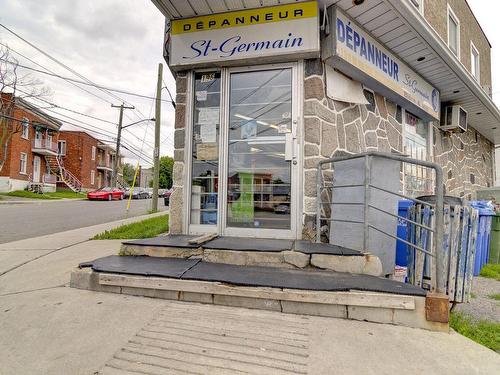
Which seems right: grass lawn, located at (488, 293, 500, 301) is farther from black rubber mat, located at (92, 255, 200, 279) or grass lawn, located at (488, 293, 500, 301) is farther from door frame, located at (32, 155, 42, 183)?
door frame, located at (32, 155, 42, 183)

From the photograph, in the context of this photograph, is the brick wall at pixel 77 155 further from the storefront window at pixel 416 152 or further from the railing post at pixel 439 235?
the railing post at pixel 439 235

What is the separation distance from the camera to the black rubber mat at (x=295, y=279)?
249cm

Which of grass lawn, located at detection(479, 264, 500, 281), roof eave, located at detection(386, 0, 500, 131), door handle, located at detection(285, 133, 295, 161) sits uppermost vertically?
roof eave, located at detection(386, 0, 500, 131)

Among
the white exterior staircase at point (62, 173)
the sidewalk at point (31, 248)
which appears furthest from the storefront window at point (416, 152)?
the white exterior staircase at point (62, 173)

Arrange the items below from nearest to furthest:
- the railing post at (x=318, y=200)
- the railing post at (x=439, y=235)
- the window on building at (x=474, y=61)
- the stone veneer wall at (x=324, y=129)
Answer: the railing post at (x=439, y=235) < the railing post at (x=318, y=200) < the stone veneer wall at (x=324, y=129) < the window on building at (x=474, y=61)

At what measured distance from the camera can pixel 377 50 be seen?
4.81 m

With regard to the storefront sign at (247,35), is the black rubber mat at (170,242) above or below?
below

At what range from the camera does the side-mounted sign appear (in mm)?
4043

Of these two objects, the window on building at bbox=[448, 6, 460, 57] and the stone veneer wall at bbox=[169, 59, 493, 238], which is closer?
the stone veneer wall at bbox=[169, 59, 493, 238]

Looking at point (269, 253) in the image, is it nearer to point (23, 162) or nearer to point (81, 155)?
point (23, 162)

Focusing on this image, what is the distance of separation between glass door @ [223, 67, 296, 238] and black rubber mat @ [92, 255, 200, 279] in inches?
45.4

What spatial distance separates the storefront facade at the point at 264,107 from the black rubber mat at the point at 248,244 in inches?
11.4

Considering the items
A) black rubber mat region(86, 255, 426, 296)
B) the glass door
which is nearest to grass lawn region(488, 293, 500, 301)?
black rubber mat region(86, 255, 426, 296)

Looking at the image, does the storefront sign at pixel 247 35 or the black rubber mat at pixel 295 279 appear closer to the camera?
the black rubber mat at pixel 295 279
